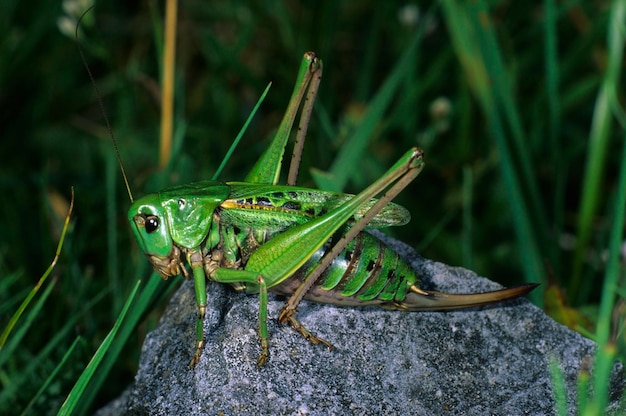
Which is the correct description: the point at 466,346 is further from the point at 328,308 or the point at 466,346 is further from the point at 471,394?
the point at 328,308

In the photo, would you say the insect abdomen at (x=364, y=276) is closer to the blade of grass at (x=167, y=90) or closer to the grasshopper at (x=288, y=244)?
the grasshopper at (x=288, y=244)

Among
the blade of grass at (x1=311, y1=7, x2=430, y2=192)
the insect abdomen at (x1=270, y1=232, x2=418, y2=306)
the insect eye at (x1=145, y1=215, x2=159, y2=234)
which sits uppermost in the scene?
the blade of grass at (x1=311, y1=7, x2=430, y2=192)

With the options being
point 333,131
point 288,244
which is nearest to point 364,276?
point 288,244

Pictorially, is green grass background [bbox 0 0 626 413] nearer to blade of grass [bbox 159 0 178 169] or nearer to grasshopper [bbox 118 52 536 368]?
blade of grass [bbox 159 0 178 169]

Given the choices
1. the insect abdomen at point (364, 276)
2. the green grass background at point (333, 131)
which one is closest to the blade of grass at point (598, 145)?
the green grass background at point (333, 131)

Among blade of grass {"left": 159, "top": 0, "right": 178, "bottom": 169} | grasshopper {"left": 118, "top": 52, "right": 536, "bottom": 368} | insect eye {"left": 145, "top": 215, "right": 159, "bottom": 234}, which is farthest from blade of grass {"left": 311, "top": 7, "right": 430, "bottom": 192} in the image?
insect eye {"left": 145, "top": 215, "right": 159, "bottom": 234}

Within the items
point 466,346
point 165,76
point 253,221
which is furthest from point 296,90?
point 165,76
